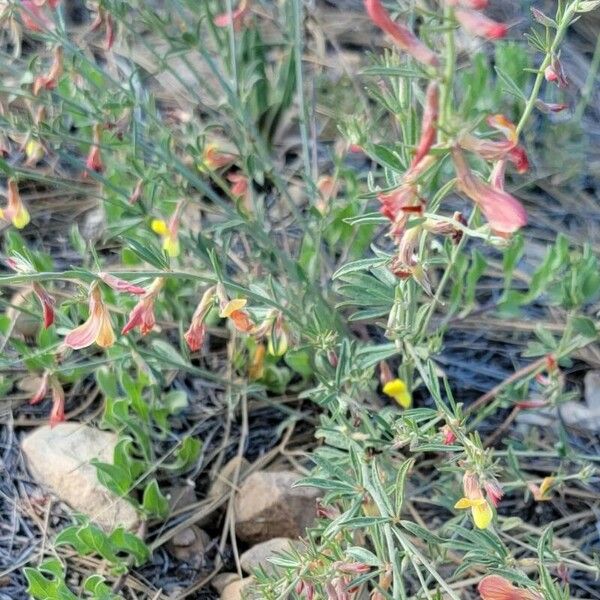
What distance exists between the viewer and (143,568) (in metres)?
2.16

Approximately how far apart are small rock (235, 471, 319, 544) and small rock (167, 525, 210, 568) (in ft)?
0.33

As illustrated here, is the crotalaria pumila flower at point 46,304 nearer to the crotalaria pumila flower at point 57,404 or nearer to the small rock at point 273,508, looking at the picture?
the crotalaria pumila flower at point 57,404

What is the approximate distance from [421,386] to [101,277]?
4.06 feet

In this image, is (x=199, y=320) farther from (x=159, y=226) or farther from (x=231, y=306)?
(x=159, y=226)

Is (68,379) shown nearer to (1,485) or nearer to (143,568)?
(1,485)

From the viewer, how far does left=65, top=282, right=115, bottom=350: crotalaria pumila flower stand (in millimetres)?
1539

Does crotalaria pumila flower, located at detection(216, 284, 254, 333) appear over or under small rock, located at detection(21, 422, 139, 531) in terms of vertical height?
over

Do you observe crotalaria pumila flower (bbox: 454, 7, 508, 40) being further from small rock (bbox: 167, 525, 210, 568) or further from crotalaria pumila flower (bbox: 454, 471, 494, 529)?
small rock (bbox: 167, 525, 210, 568)

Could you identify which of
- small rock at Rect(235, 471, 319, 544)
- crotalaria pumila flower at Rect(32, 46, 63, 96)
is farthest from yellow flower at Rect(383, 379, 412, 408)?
crotalaria pumila flower at Rect(32, 46, 63, 96)

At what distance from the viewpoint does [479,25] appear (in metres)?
1.08

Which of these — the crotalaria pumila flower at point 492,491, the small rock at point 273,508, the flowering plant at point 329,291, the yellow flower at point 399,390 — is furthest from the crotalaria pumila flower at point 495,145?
the small rock at point 273,508

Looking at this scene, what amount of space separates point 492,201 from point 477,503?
543 mm

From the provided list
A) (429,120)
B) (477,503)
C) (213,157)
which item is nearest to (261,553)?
(477,503)

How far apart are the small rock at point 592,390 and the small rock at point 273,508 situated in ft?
2.79
